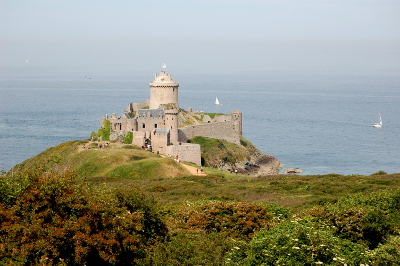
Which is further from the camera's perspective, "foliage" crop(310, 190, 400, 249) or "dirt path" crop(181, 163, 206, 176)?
"dirt path" crop(181, 163, 206, 176)

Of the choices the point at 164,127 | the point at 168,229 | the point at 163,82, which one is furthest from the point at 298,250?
the point at 163,82

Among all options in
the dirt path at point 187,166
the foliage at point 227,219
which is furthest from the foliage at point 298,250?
the dirt path at point 187,166

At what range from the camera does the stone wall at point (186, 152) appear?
59.9m

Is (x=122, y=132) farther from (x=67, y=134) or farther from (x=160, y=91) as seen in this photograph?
(x=67, y=134)

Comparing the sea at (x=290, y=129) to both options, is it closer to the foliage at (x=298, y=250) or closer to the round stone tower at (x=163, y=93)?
the round stone tower at (x=163, y=93)

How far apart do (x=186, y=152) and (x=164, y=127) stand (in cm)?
484

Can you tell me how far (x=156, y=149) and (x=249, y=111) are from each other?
103233 mm

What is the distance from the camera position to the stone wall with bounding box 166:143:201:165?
196 feet

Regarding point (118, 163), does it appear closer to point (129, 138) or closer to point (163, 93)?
point (129, 138)

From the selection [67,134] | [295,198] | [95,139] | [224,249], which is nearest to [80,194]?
→ [224,249]

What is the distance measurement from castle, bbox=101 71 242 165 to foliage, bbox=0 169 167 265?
3822 centimetres

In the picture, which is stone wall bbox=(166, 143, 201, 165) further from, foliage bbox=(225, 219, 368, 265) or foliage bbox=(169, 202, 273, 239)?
foliage bbox=(225, 219, 368, 265)

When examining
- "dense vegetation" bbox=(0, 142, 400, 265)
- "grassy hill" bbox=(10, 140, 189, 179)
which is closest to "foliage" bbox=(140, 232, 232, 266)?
"dense vegetation" bbox=(0, 142, 400, 265)

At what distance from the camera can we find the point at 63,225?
60.3 ft
